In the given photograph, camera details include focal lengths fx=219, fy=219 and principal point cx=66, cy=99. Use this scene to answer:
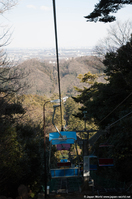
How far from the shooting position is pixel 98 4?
43.2 feet

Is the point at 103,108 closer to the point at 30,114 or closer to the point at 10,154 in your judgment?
the point at 10,154

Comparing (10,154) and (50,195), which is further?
(10,154)

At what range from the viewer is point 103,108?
2270 centimetres

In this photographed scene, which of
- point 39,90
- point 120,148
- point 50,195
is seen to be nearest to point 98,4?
point 120,148

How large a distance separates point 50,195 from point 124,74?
539 inches

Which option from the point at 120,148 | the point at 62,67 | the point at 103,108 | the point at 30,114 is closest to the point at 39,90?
the point at 62,67

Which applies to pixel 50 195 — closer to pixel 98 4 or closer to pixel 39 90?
pixel 98 4

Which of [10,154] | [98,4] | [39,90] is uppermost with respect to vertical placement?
[39,90]

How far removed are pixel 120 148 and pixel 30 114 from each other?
2618cm

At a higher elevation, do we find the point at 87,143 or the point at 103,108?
the point at 103,108

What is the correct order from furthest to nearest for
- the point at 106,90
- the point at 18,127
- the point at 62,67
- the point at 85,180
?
the point at 62,67, the point at 106,90, the point at 18,127, the point at 85,180

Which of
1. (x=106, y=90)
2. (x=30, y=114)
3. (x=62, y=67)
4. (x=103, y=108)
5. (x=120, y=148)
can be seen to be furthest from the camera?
(x=62, y=67)

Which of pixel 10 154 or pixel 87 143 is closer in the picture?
pixel 87 143

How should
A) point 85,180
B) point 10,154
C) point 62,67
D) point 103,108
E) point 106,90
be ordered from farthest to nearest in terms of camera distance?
1. point 62,67
2. point 103,108
3. point 106,90
4. point 10,154
5. point 85,180
